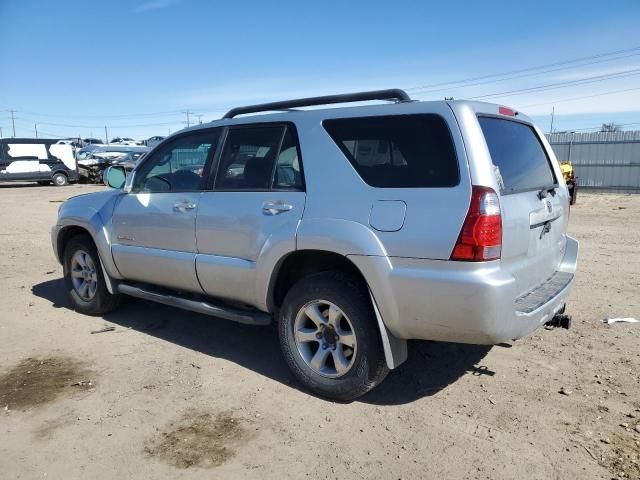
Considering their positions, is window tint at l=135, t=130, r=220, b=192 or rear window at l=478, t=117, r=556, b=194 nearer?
rear window at l=478, t=117, r=556, b=194

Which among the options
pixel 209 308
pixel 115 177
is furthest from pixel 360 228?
pixel 115 177

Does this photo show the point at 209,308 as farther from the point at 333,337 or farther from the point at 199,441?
the point at 199,441

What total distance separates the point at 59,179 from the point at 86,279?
23.3m

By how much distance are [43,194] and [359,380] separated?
21.8 meters

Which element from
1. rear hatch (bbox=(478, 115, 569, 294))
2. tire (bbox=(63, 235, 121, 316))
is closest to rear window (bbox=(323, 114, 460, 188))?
rear hatch (bbox=(478, 115, 569, 294))

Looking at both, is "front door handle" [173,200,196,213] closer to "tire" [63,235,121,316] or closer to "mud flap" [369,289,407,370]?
"tire" [63,235,121,316]

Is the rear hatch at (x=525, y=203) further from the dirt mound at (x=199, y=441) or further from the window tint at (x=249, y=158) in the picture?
the dirt mound at (x=199, y=441)

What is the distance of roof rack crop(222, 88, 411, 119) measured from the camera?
363cm

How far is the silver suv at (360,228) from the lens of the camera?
303cm

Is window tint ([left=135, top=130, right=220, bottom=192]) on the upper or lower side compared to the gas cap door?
upper

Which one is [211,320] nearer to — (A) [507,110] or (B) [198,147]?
(B) [198,147]

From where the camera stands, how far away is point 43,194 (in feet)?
71.2

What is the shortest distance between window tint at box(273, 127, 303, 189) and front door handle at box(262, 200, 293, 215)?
140mm

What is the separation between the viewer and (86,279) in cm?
552
